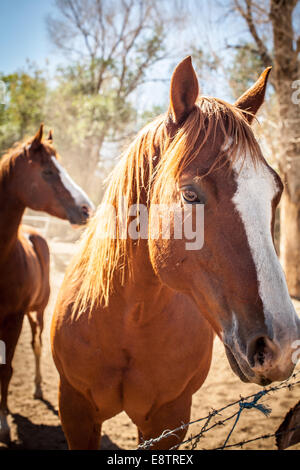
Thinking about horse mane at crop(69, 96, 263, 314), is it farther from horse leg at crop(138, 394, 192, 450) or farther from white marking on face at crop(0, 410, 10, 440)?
white marking on face at crop(0, 410, 10, 440)

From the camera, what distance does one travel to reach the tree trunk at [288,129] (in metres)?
5.83

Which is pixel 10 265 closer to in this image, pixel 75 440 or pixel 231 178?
pixel 75 440

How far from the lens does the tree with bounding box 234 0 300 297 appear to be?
5.84m

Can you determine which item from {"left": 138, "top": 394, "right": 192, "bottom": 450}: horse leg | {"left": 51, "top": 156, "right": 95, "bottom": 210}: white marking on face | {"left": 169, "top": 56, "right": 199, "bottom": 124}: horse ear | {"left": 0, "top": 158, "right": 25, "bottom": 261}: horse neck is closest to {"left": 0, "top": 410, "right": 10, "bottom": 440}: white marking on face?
Result: {"left": 0, "top": 158, "right": 25, "bottom": 261}: horse neck

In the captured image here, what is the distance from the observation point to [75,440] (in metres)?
1.81

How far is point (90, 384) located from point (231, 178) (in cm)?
129

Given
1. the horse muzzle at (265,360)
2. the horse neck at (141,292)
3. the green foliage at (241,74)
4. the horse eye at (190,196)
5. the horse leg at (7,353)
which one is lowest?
the horse leg at (7,353)

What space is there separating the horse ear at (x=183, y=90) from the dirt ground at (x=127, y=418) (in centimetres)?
251

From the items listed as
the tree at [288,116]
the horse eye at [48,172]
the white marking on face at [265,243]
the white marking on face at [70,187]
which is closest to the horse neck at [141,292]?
the white marking on face at [265,243]

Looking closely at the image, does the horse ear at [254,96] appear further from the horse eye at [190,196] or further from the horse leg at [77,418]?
the horse leg at [77,418]

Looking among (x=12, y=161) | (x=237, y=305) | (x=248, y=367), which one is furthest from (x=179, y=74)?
(x=12, y=161)

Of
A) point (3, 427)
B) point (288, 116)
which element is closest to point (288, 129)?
point (288, 116)

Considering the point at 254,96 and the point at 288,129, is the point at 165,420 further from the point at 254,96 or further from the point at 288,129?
the point at 288,129

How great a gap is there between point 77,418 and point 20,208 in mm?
2121
